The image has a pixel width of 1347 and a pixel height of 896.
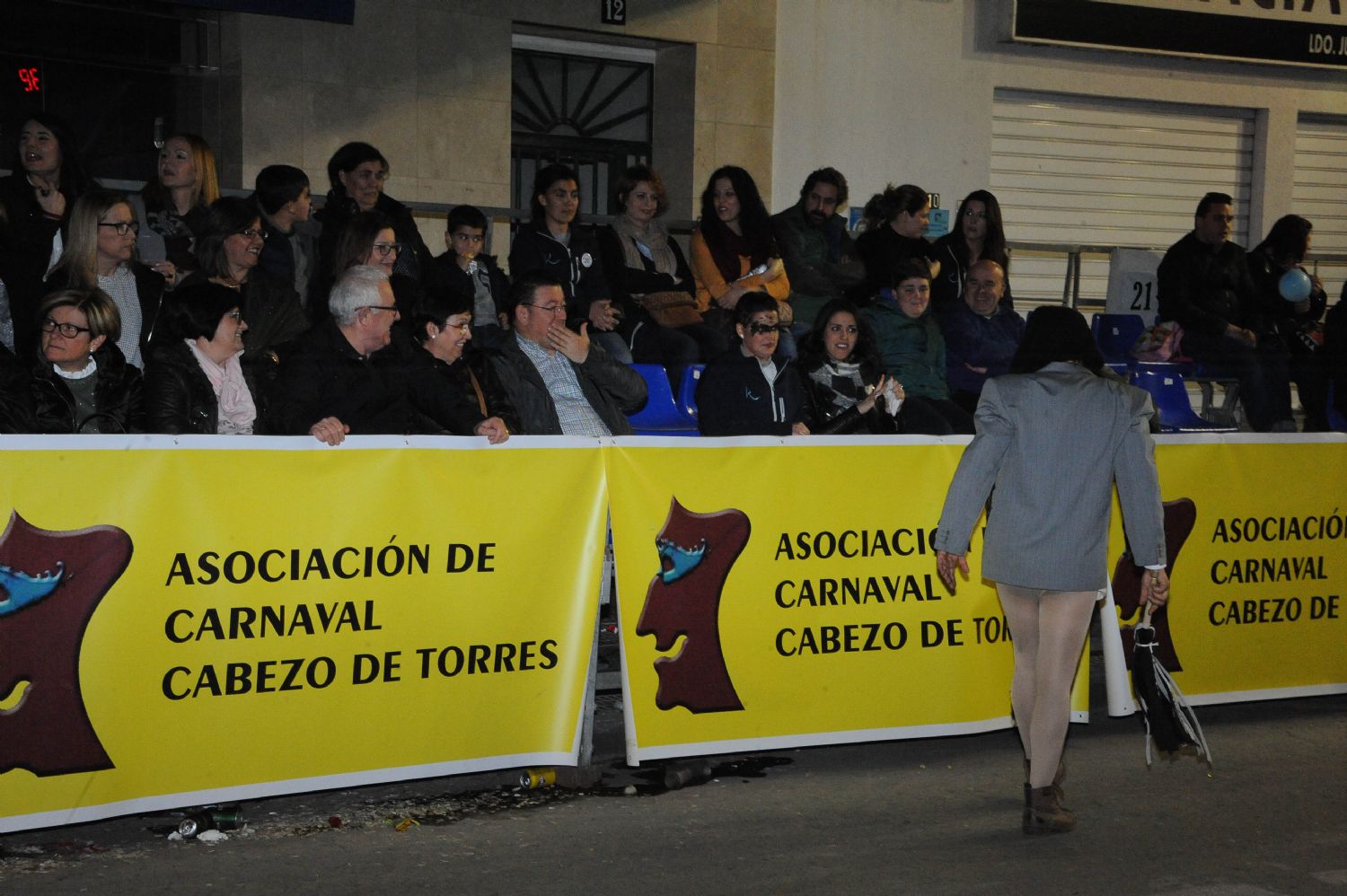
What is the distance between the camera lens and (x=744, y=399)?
27.7 ft

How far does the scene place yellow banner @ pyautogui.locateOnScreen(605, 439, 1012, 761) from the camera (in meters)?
6.75

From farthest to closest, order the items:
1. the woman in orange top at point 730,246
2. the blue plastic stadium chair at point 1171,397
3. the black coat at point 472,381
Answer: the blue plastic stadium chair at point 1171,397, the woman in orange top at point 730,246, the black coat at point 472,381

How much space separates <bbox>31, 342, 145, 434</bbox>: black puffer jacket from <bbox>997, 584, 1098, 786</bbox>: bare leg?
3680 mm

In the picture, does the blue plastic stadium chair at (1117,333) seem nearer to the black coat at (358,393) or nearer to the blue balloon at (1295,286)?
the blue balloon at (1295,286)

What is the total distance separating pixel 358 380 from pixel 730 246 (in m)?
4.47

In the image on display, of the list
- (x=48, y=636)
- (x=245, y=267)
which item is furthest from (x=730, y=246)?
(x=48, y=636)

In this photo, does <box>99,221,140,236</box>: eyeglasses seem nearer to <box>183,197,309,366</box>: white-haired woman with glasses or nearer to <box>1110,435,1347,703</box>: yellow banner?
<box>183,197,309,366</box>: white-haired woman with glasses

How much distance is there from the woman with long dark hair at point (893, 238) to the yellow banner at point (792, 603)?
4.27 m

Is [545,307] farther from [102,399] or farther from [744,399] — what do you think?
[102,399]

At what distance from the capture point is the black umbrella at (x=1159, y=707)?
21.7ft

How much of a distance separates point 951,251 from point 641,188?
2.68 metres

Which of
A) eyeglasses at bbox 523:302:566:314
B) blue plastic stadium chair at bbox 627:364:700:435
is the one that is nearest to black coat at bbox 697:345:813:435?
eyeglasses at bbox 523:302:566:314

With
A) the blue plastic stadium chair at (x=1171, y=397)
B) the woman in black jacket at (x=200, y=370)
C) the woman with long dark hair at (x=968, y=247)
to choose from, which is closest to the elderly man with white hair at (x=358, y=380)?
the woman in black jacket at (x=200, y=370)

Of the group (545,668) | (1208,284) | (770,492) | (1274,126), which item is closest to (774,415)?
(770,492)
